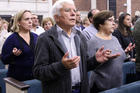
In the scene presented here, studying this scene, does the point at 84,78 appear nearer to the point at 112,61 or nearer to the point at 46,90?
the point at 46,90

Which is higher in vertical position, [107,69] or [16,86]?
[107,69]

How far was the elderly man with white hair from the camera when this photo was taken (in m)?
1.88

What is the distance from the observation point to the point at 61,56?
198cm

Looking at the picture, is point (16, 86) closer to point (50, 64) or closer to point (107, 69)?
point (50, 64)

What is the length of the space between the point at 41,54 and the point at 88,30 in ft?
6.76

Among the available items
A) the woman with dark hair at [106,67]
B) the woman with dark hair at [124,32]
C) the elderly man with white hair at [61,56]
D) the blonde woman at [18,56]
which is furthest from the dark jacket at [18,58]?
the woman with dark hair at [124,32]

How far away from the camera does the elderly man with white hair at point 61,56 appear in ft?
6.18

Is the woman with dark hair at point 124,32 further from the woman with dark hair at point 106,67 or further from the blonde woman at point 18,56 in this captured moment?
the blonde woman at point 18,56

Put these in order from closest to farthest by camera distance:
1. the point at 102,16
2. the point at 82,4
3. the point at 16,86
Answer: the point at 16,86
the point at 102,16
the point at 82,4

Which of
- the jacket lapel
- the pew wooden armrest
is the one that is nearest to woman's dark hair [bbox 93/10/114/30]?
the jacket lapel

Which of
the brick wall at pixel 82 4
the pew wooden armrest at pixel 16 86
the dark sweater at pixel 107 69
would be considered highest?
the brick wall at pixel 82 4

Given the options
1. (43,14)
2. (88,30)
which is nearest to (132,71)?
(88,30)

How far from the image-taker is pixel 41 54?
76.4 inches

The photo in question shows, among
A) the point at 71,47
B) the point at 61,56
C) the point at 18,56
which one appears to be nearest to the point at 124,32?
the point at 18,56
